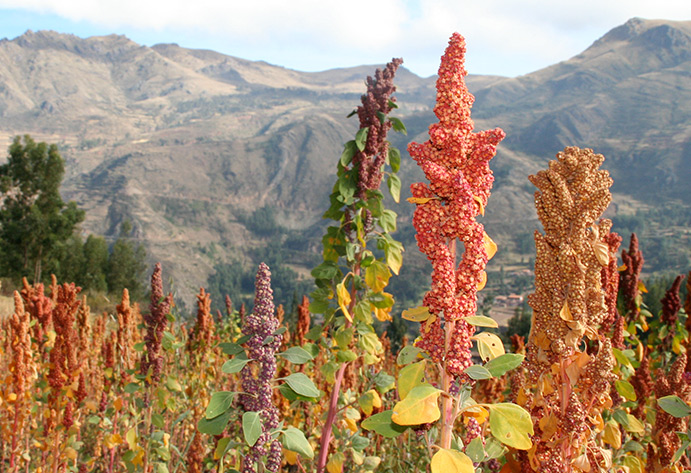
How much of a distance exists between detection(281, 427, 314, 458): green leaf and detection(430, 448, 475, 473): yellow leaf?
30.7 inches

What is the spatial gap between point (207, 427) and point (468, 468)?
137 cm

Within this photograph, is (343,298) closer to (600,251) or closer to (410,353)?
(410,353)

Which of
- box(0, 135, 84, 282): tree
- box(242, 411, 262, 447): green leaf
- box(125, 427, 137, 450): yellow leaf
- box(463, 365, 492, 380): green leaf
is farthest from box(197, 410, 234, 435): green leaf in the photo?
box(0, 135, 84, 282): tree

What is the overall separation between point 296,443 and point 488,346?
1.00 m

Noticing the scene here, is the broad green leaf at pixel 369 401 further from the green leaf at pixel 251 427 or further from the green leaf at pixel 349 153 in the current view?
the green leaf at pixel 349 153

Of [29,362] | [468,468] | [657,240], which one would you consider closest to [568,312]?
[468,468]

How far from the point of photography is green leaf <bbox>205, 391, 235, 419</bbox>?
2205mm

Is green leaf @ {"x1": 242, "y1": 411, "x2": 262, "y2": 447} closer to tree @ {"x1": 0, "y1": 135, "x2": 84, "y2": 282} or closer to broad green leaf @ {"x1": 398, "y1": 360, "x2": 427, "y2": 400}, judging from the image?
broad green leaf @ {"x1": 398, "y1": 360, "x2": 427, "y2": 400}

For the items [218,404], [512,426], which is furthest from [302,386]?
[512,426]

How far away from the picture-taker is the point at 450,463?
157cm

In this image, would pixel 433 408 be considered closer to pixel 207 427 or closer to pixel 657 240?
pixel 207 427

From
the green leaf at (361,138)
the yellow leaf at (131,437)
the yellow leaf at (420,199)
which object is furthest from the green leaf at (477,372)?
the yellow leaf at (131,437)

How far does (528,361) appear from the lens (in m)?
2.20

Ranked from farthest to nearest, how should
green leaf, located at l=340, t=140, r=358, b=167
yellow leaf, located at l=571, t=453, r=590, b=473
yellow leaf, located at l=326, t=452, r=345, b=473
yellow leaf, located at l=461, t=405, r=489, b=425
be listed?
green leaf, located at l=340, t=140, r=358, b=167, yellow leaf, located at l=326, t=452, r=345, b=473, yellow leaf, located at l=571, t=453, r=590, b=473, yellow leaf, located at l=461, t=405, r=489, b=425
